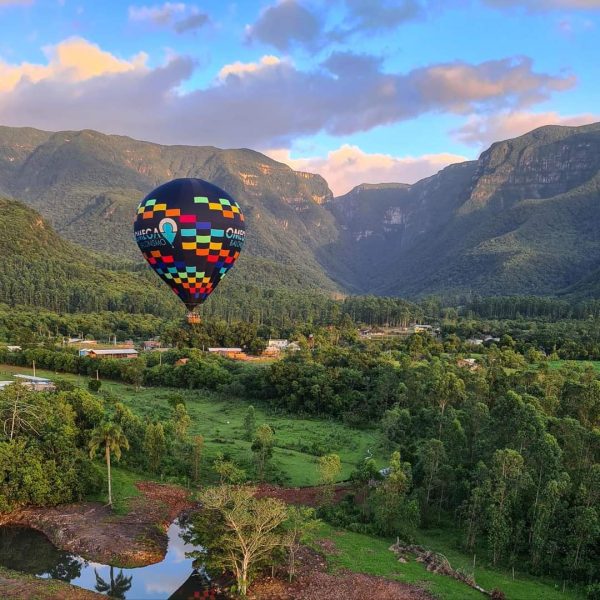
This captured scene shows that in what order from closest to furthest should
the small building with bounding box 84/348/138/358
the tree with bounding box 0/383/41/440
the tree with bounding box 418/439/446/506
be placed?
the tree with bounding box 418/439/446/506 < the tree with bounding box 0/383/41/440 < the small building with bounding box 84/348/138/358

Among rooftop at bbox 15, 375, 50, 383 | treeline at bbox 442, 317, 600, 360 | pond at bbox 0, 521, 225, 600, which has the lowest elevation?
pond at bbox 0, 521, 225, 600

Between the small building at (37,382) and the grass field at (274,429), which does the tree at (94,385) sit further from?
the small building at (37,382)

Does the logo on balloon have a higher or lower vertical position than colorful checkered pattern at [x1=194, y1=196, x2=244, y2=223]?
lower

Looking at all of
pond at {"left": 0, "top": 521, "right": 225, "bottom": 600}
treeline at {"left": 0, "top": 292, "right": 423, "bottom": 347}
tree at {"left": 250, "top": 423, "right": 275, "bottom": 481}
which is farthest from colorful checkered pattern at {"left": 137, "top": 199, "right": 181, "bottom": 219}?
treeline at {"left": 0, "top": 292, "right": 423, "bottom": 347}

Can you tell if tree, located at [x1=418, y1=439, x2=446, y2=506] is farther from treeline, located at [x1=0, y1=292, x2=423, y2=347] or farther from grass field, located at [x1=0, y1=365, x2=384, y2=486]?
treeline, located at [x1=0, y1=292, x2=423, y2=347]

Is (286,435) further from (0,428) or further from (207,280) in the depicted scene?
(0,428)

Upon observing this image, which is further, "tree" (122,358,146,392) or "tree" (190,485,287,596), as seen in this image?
"tree" (122,358,146,392)

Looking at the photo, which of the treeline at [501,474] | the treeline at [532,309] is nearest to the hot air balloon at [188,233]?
the treeline at [501,474]
